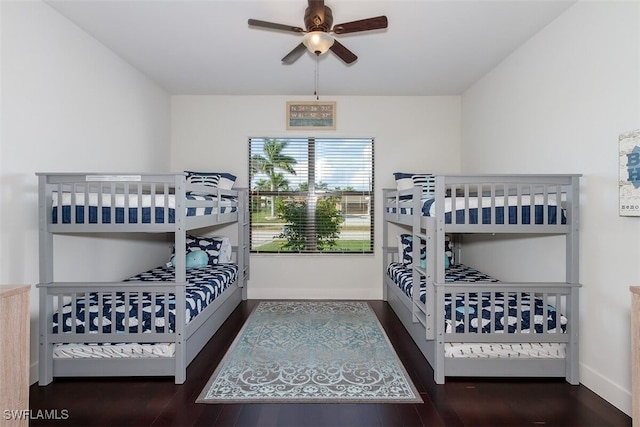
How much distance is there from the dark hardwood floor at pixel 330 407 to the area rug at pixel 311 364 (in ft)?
0.27

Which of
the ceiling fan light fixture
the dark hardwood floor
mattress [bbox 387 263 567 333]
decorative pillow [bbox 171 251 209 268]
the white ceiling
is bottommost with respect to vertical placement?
the dark hardwood floor

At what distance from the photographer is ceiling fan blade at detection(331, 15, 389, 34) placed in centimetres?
219

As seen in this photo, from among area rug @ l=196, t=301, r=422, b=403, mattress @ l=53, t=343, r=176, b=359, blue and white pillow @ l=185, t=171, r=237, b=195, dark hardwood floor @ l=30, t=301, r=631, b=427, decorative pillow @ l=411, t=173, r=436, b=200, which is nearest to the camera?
dark hardwood floor @ l=30, t=301, r=631, b=427

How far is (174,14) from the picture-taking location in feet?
8.01

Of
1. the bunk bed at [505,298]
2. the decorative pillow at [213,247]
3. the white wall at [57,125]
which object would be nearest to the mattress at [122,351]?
the white wall at [57,125]

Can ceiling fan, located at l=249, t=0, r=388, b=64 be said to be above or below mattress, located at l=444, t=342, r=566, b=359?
above

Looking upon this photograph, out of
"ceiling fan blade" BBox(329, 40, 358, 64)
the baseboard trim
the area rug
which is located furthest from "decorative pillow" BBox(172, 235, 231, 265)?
the baseboard trim

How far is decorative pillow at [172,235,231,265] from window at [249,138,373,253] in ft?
→ 1.49

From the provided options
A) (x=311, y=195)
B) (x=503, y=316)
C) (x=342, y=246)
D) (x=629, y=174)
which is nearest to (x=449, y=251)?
(x=342, y=246)

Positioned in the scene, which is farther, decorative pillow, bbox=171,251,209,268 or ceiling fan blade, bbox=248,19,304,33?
decorative pillow, bbox=171,251,209,268

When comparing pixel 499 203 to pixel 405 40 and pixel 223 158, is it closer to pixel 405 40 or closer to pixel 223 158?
pixel 405 40

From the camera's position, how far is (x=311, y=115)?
4.26 m

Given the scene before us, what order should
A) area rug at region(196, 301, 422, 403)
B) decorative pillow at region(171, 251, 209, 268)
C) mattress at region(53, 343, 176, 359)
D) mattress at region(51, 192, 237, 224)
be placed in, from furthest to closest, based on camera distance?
decorative pillow at region(171, 251, 209, 268)
mattress at region(53, 343, 176, 359)
mattress at region(51, 192, 237, 224)
area rug at region(196, 301, 422, 403)

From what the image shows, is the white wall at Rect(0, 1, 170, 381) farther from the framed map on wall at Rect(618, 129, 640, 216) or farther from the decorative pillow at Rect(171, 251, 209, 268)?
the framed map on wall at Rect(618, 129, 640, 216)
